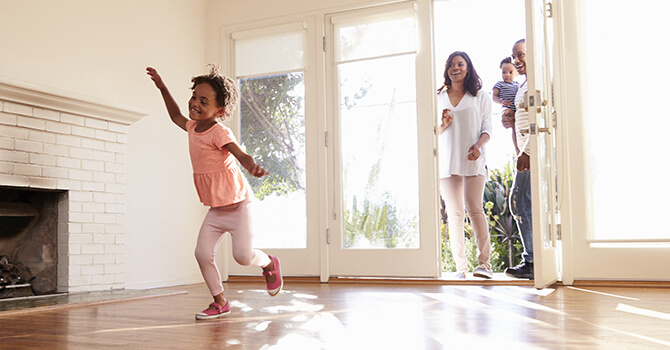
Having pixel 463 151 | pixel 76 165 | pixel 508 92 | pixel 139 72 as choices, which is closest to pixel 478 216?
pixel 463 151

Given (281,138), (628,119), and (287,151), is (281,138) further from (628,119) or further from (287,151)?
(628,119)

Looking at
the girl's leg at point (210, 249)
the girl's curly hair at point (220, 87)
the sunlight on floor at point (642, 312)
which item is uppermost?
the girl's curly hair at point (220, 87)

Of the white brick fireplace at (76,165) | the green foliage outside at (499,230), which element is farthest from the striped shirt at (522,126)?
the white brick fireplace at (76,165)

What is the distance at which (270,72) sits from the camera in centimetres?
474

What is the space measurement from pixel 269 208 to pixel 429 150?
1291mm

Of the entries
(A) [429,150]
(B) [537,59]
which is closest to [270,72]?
(A) [429,150]

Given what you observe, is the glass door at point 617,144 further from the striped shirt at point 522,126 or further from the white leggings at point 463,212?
the white leggings at point 463,212

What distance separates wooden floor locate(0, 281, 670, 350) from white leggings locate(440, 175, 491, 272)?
0.88 m

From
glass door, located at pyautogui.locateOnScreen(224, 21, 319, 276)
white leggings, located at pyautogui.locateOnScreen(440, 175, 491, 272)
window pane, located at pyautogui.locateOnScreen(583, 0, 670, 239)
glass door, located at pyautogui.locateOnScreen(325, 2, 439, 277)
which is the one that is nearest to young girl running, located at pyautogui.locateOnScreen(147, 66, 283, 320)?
glass door, located at pyautogui.locateOnScreen(325, 2, 439, 277)

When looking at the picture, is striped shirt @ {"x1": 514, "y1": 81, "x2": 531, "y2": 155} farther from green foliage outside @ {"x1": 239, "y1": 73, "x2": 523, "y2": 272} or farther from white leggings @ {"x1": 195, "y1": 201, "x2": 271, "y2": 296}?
white leggings @ {"x1": 195, "y1": 201, "x2": 271, "y2": 296}

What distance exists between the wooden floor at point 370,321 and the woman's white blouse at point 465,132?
1200 mm

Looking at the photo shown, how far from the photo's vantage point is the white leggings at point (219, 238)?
257 centimetres

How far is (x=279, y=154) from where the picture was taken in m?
4.67

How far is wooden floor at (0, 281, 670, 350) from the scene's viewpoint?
1.84m
